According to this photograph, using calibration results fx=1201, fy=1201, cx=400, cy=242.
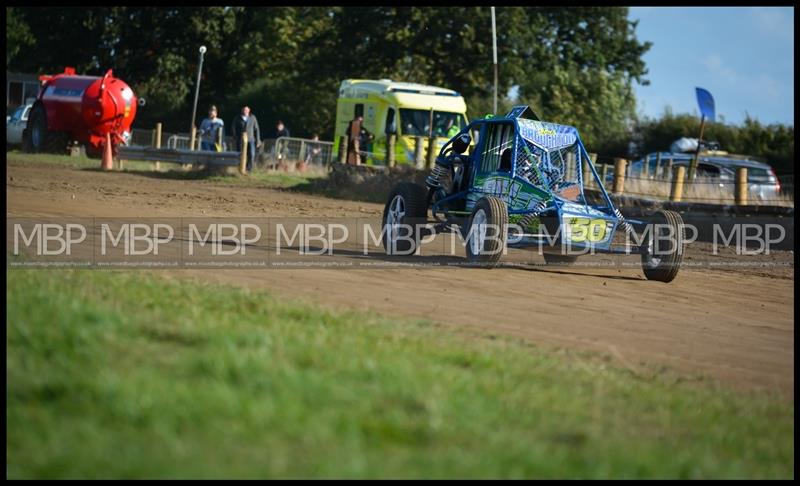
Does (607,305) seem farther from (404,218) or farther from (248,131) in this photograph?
(248,131)

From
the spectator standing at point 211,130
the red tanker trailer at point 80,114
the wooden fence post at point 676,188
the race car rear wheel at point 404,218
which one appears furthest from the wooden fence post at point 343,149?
the race car rear wheel at point 404,218

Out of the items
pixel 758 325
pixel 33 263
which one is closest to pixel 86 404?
pixel 33 263

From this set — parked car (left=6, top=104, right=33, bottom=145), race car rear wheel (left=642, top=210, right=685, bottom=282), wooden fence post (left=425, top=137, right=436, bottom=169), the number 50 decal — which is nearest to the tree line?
parked car (left=6, top=104, right=33, bottom=145)

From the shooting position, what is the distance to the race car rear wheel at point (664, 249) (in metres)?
13.6

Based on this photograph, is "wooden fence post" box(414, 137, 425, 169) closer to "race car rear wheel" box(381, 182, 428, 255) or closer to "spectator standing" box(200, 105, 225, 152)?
"spectator standing" box(200, 105, 225, 152)

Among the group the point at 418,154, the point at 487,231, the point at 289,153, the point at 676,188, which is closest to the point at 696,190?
the point at 676,188

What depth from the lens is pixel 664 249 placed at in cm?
1363

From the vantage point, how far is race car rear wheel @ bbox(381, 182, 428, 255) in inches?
575

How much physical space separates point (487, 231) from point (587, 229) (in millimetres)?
1174

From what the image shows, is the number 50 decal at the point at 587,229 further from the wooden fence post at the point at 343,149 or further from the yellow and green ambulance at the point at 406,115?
the wooden fence post at the point at 343,149

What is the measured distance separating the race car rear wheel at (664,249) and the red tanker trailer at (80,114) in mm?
24248

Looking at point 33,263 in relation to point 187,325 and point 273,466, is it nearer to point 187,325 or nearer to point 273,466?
point 187,325

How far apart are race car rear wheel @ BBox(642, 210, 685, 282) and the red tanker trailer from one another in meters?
24.2
